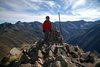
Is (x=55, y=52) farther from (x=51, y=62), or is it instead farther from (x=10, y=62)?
(x=10, y=62)

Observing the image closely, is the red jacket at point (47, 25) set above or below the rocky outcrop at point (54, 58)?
above

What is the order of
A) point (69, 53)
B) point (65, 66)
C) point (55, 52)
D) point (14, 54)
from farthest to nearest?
point (14, 54), point (69, 53), point (55, 52), point (65, 66)

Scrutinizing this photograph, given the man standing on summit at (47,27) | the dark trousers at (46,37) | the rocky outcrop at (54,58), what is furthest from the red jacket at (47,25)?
the rocky outcrop at (54,58)

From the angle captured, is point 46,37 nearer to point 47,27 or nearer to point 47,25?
point 47,27

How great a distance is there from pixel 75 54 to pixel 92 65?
127 inches

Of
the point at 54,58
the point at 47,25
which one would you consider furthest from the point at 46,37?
the point at 54,58

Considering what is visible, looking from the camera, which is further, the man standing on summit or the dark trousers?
the dark trousers

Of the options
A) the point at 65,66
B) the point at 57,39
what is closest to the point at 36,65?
the point at 65,66

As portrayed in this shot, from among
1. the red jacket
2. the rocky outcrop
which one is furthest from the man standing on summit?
the rocky outcrop

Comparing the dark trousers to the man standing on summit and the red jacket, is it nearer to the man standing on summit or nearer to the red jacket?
the man standing on summit

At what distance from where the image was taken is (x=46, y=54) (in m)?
23.8

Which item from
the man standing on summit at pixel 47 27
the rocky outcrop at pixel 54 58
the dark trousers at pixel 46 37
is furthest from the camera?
the dark trousers at pixel 46 37

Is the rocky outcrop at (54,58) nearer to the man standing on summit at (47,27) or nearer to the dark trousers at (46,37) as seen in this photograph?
the dark trousers at (46,37)

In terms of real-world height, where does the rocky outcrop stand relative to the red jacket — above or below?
below
